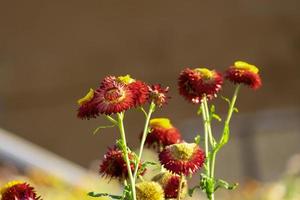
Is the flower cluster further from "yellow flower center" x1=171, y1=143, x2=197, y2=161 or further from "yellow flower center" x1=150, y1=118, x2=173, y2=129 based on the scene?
"yellow flower center" x1=150, y1=118, x2=173, y2=129

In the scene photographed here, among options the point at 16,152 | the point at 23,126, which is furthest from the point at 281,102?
the point at 16,152

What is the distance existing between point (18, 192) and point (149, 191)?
230mm

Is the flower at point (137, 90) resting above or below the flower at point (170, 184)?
above

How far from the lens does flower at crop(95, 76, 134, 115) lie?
1.52 metres

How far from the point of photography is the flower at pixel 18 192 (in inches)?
62.3

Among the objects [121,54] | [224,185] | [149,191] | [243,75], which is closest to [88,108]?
[149,191]

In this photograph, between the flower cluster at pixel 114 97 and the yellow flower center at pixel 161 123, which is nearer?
the flower cluster at pixel 114 97

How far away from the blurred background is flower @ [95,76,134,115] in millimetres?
6810

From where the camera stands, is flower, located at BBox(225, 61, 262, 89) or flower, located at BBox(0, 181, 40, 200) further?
flower, located at BBox(225, 61, 262, 89)

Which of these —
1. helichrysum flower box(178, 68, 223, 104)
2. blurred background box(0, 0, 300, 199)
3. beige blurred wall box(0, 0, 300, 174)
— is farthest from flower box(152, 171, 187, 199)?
beige blurred wall box(0, 0, 300, 174)

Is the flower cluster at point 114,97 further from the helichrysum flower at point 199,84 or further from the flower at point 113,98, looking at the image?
the helichrysum flower at point 199,84

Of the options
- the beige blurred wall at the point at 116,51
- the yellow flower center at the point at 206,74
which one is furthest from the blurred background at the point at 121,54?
the yellow flower center at the point at 206,74

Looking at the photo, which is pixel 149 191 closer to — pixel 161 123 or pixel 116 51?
pixel 161 123

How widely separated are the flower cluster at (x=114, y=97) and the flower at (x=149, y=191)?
15 cm
